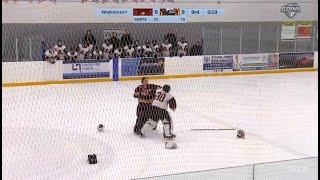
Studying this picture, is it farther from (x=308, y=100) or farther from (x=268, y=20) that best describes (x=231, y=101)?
(x=268, y=20)

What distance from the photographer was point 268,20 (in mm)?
12914

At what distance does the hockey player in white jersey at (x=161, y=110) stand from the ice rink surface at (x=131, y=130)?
137mm

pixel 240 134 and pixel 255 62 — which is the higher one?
pixel 255 62

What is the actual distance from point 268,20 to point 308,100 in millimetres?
5126

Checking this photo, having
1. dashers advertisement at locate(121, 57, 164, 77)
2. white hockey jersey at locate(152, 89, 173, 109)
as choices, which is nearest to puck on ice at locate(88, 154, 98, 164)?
white hockey jersey at locate(152, 89, 173, 109)

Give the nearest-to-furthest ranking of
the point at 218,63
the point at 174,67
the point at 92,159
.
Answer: the point at 92,159 → the point at 174,67 → the point at 218,63

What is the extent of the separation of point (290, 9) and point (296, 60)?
183 cm

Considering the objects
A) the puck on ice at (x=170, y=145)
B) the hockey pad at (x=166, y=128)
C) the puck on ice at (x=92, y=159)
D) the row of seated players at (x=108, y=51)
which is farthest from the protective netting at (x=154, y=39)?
the puck on ice at (x=92, y=159)

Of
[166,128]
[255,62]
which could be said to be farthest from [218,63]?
[166,128]

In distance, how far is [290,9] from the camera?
13.1m

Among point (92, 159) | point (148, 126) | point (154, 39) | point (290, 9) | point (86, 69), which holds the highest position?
point (290, 9)

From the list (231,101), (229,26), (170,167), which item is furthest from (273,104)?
(229,26)

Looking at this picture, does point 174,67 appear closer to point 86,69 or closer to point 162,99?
point 86,69

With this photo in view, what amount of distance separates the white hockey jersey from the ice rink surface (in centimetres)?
32
